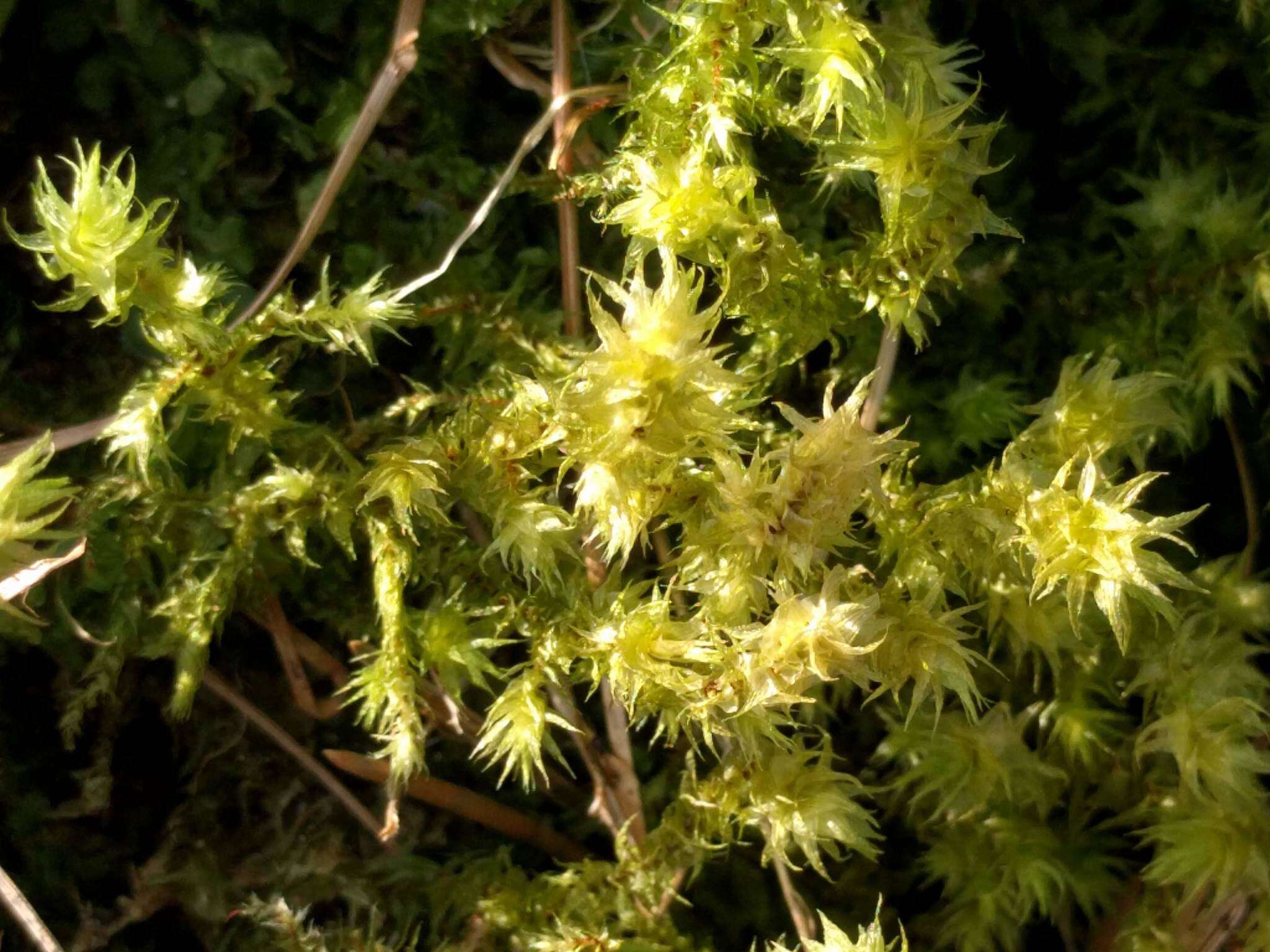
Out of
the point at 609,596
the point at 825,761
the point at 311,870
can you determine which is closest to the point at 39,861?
the point at 311,870

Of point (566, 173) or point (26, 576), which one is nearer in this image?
point (26, 576)

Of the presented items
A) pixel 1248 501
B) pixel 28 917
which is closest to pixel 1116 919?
pixel 1248 501

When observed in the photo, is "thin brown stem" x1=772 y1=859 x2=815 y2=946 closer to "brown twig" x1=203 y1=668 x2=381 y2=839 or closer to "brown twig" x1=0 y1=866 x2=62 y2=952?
"brown twig" x1=203 y1=668 x2=381 y2=839

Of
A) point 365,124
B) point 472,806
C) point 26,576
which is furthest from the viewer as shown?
point 472,806

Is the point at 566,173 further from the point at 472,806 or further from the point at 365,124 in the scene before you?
the point at 472,806

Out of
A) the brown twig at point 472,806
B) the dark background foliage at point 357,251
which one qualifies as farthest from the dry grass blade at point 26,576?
the brown twig at point 472,806

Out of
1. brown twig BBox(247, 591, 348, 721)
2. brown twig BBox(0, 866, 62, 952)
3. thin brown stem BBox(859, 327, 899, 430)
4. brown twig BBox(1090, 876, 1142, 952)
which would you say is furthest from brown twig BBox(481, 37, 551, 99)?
brown twig BBox(1090, 876, 1142, 952)

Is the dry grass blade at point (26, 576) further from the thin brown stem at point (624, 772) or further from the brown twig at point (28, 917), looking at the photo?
the thin brown stem at point (624, 772)

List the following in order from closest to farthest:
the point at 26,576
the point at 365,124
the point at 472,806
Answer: the point at 26,576 < the point at 365,124 < the point at 472,806
